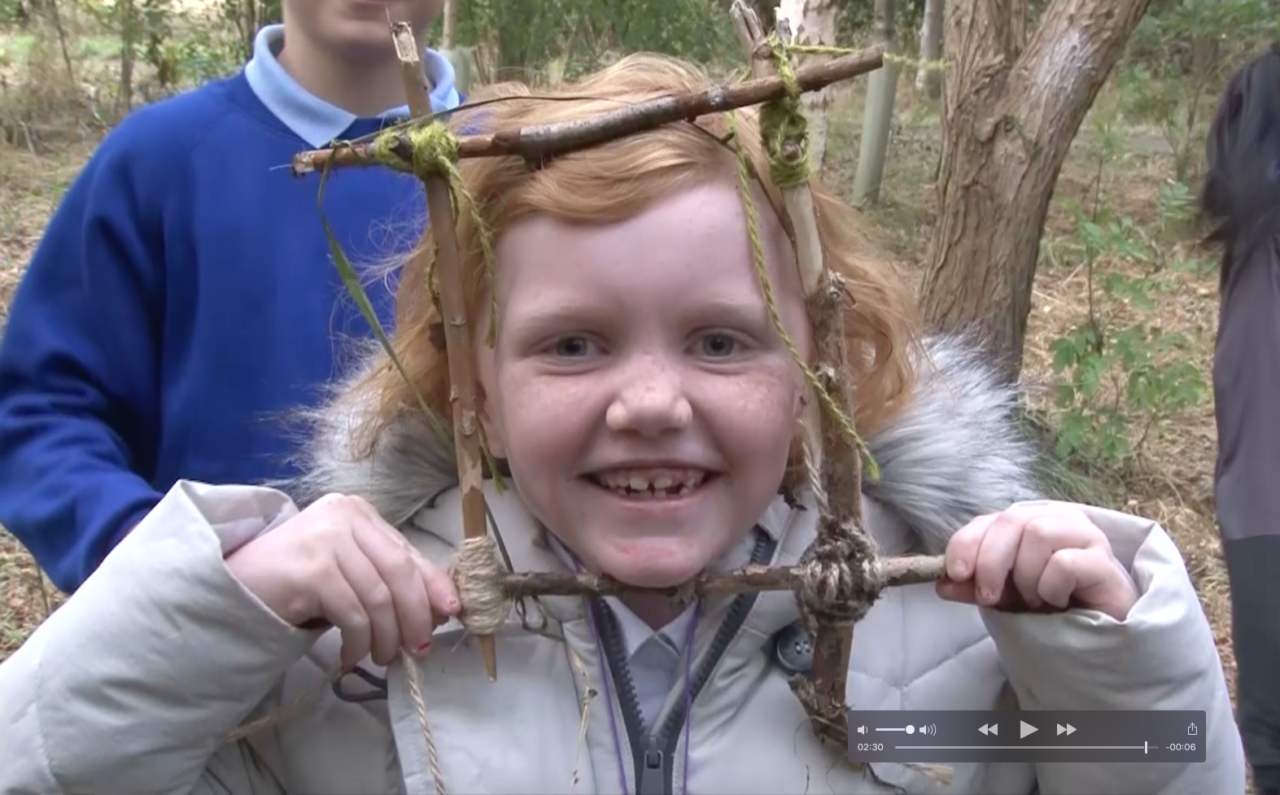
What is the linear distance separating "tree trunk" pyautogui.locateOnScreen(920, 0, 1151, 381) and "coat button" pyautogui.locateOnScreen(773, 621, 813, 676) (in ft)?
9.63

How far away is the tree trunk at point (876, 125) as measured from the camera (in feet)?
28.9

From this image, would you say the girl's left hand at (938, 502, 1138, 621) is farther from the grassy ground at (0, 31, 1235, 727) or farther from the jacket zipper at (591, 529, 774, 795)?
the grassy ground at (0, 31, 1235, 727)

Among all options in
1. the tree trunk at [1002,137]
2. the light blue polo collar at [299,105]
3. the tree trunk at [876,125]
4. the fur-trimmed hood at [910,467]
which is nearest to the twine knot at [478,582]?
the fur-trimmed hood at [910,467]

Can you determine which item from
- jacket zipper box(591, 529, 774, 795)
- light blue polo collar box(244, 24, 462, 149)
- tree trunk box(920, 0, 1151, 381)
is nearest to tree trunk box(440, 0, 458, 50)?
tree trunk box(920, 0, 1151, 381)

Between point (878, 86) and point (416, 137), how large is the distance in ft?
26.4

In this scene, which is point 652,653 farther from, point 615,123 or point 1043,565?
point 615,123

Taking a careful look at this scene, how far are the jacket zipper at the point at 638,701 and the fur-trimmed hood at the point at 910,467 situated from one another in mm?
194

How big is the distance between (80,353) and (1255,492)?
216 cm

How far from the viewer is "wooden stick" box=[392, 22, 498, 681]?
1.24 metres

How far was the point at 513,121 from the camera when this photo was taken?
4.77 feet

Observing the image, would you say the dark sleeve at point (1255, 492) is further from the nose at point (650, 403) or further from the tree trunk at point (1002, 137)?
the nose at point (650, 403)

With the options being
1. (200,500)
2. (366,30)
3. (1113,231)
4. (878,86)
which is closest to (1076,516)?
(200,500)

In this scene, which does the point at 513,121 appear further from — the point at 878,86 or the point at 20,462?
the point at 878,86

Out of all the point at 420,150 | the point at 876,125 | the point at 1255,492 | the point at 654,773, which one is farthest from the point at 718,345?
the point at 876,125
